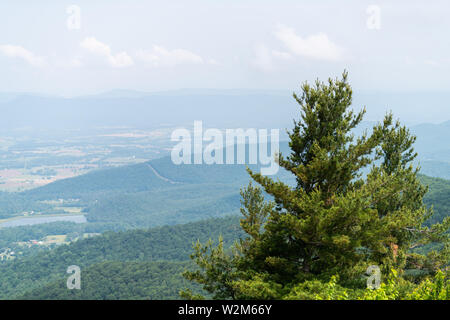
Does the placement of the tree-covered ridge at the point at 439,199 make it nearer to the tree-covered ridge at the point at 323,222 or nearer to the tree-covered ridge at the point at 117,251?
the tree-covered ridge at the point at 117,251

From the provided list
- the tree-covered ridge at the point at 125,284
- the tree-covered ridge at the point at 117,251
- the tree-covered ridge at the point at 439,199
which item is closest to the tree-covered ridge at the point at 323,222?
the tree-covered ridge at the point at 125,284

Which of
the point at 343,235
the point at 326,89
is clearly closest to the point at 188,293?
the point at 343,235

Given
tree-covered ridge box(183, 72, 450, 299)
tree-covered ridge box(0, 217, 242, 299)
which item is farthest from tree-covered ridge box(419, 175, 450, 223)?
tree-covered ridge box(183, 72, 450, 299)

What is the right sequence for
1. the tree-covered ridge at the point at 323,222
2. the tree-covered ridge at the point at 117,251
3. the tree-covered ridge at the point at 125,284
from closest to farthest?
the tree-covered ridge at the point at 323,222
the tree-covered ridge at the point at 125,284
the tree-covered ridge at the point at 117,251

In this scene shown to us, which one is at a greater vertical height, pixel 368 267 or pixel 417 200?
pixel 417 200

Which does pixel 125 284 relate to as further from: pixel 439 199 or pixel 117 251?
pixel 439 199

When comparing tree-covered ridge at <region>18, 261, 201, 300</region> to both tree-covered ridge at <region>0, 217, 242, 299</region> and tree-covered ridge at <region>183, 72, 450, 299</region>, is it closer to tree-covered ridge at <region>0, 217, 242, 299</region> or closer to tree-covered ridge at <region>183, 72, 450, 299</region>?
tree-covered ridge at <region>0, 217, 242, 299</region>
